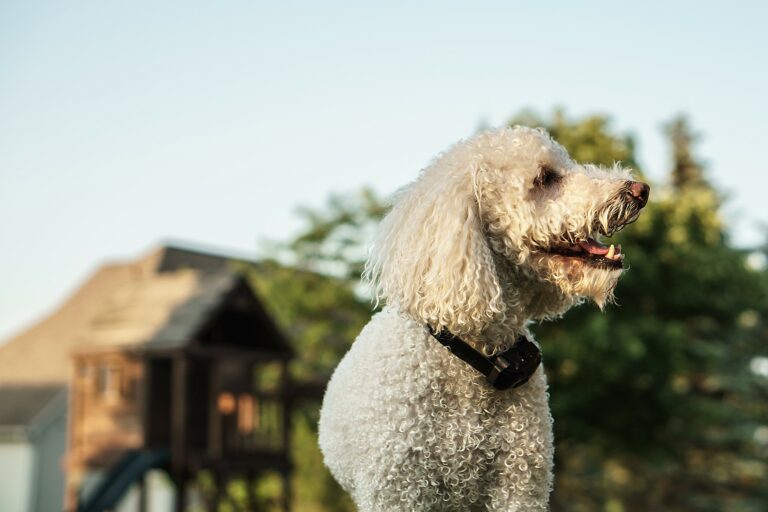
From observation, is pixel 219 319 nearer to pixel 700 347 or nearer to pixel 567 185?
pixel 700 347

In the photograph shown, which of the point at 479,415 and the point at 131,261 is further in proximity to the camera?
the point at 131,261

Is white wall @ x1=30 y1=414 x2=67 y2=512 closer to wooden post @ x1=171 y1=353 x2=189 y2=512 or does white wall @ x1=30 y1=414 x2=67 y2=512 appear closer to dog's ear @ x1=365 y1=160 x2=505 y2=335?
wooden post @ x1=171 y1=353 x2=189 y2=512

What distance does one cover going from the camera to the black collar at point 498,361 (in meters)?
3.79

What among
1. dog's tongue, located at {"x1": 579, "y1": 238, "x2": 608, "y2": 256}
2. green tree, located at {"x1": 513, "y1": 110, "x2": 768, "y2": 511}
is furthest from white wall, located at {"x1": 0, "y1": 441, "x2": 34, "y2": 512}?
dog's tongue, located at {"x1": 579, "y1": 238, "x2": 608, "y2": 256}

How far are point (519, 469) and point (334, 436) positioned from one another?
0.92 m

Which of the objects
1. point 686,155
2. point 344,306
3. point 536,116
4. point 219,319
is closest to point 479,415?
point 219,319

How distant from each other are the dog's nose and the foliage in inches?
674

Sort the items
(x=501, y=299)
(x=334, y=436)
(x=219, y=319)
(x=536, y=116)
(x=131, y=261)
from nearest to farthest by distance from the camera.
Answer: (x=501, y=299)
(x=334, y=436)
(x=219, y=319)
(x=536, y=116)
(x=131, y=261)

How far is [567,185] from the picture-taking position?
148 inches

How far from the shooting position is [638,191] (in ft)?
11.6

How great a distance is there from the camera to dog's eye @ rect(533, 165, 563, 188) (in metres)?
3.82

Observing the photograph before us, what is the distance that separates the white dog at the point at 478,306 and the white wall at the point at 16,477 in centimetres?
2652

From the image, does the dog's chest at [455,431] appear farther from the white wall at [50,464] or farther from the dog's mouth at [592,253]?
the white wall at [50,464]

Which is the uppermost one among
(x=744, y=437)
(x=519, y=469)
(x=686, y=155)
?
(x=686, y=155)
